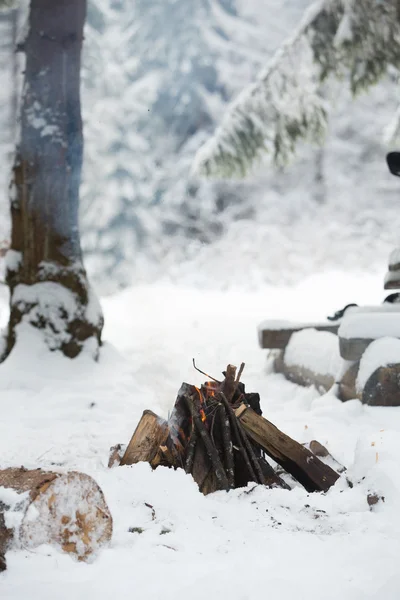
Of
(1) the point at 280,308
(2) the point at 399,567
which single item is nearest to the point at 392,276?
(2) the point at 399,567

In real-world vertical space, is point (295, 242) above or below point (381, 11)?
below

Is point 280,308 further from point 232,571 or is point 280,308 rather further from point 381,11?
point 232,571

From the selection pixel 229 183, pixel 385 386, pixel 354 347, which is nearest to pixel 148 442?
pixel 385 386

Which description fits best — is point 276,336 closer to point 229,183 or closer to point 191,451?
point 191,451

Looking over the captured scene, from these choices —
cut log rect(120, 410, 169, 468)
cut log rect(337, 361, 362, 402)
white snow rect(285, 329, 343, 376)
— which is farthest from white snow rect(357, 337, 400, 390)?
cut log rect(120, 410, 169, 468)

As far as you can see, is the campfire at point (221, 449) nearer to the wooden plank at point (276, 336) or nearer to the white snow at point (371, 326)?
the white snow at point (371, 326)
